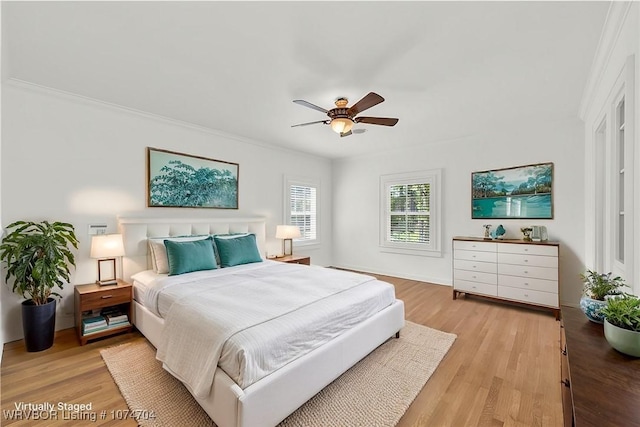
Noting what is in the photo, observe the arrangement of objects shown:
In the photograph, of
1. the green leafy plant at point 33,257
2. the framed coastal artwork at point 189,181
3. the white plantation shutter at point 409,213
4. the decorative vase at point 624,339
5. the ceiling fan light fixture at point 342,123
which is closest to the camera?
the decorative vase at point 624,339

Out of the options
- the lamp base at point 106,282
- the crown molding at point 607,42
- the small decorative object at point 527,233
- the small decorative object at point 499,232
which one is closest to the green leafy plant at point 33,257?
the lamp base at point 106,282

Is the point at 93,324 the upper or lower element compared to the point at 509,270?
lower

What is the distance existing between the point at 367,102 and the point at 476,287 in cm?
319

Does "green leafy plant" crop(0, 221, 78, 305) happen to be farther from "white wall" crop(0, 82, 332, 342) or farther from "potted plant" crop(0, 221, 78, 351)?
"white wall" crop(0, 82, 332, 342)

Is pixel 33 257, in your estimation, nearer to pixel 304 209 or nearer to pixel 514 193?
pixel 304 209

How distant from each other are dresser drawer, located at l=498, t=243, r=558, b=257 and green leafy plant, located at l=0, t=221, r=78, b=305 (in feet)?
16.7

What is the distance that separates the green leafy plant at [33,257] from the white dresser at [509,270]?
4.81 metres

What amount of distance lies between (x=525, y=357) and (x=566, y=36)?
8.56 ft

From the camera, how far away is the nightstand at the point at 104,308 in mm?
2693

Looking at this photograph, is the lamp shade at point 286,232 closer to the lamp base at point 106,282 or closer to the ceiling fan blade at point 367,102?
the lamp base at point 106,282

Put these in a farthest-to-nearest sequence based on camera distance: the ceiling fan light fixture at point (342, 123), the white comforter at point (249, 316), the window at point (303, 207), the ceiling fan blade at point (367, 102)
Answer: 1. the window at point (303, 207)
2. the ceiling fan light fixture at point (342, 123)
3. the ceiling fan blade at point (367, 102)
4. the white comforter at point (249, 316)

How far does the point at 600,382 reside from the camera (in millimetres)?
990

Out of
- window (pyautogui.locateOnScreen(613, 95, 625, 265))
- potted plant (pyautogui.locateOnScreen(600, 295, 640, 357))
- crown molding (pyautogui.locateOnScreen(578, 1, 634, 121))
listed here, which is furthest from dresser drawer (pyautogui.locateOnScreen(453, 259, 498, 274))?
potted plant (pyautogui.locateOnScreen(600, 295, 640, 357))

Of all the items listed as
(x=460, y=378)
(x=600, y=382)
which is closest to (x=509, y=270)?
(x=460, y=378)
